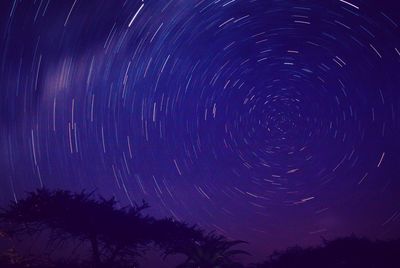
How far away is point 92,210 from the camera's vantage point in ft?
78.4

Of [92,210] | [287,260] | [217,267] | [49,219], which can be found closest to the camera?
[49,219]

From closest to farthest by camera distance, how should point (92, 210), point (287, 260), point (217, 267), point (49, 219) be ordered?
1. point (49, 219)
2. point (92, 210)
3. point (217, 267)
4. point (287, 260)

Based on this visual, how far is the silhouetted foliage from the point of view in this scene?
78.2 feet

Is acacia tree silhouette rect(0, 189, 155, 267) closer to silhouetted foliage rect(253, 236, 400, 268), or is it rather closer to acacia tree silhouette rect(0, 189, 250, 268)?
acacia tree silhouette rect(0, 189, 250, 268)

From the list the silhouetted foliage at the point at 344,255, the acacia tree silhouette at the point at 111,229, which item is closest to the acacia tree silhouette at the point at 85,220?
the acacia tree silhouette at the point at 111,229

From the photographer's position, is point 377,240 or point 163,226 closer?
point 377,240

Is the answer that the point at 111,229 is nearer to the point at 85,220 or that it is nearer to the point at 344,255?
the point at 85,220

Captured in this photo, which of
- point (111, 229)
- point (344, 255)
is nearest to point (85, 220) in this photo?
point (111, 229)

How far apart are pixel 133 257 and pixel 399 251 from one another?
684 inches

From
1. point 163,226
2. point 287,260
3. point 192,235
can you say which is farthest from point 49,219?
point 287,260

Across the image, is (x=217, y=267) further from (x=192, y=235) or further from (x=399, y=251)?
(x=399, y=251)

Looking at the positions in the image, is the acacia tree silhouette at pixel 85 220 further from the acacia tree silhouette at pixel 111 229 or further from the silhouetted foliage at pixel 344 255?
the silhouetted foliage at pixel 344 255

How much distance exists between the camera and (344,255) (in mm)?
25391

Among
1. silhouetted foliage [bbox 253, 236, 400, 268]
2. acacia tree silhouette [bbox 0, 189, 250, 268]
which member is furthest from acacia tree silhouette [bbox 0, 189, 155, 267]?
silhouetted foliage [bbox 253, 236, 400, 268]
